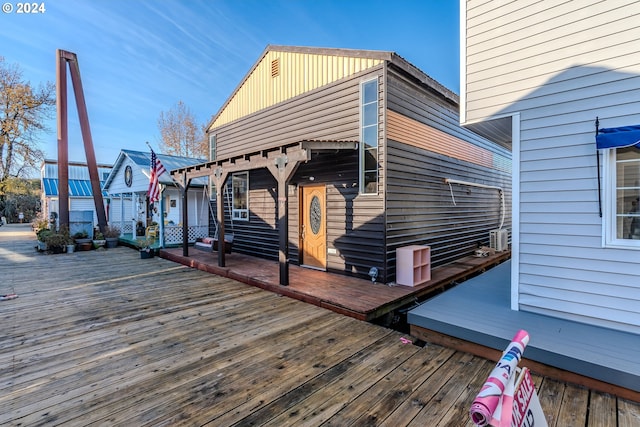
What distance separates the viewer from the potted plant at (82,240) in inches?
436

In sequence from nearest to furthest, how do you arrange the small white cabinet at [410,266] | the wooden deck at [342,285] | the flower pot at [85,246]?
the wooden deck at [342,285]
the small white cabinet at [410,266]
the flower pot at [85,246]

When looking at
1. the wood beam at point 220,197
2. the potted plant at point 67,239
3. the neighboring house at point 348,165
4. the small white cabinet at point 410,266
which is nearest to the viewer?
the small white cabinet at point 410,266

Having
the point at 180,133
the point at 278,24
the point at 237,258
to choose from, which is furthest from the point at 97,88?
the point at 237,258

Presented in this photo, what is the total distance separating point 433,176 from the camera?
6.80 m

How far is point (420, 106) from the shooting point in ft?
20.8

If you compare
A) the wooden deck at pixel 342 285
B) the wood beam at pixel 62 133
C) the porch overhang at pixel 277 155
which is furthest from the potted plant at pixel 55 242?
the porch overhang at pixel 277 155

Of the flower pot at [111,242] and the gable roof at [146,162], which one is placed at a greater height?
the gable roof at [146,162]

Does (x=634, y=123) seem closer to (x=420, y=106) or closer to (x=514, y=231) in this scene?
(x=514, y=231)

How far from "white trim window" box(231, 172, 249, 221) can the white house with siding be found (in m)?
6.09

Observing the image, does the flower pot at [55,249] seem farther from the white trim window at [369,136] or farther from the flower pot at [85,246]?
the white trim window at [369,136]

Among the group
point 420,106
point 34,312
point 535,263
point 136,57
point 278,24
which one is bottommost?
point 34,312

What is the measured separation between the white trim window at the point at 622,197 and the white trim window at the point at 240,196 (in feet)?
24.5

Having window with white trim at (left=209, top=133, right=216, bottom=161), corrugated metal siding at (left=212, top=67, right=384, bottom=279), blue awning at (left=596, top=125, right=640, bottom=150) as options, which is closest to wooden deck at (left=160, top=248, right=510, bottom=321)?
corrugated metal siding at (left=212, top=67, right=384, bottom=279)

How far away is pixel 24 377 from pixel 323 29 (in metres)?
12.5
